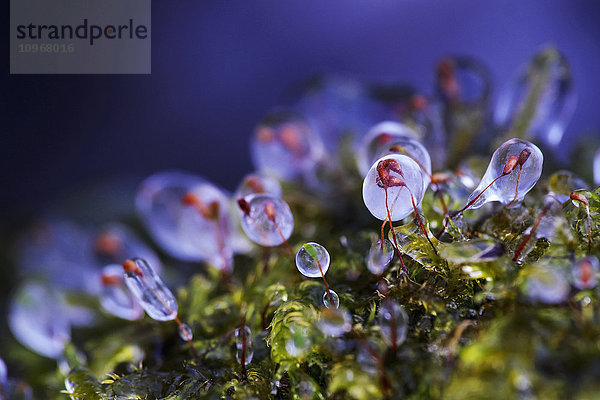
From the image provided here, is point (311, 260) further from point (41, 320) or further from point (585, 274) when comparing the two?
point (41, 320)

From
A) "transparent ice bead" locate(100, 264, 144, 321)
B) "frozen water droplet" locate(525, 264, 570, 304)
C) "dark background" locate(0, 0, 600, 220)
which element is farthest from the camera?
"dark background" locate(0, 0, 600, 220)

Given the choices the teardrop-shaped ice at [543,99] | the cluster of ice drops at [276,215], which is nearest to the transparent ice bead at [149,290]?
the cluster of ice drops at [276,215]

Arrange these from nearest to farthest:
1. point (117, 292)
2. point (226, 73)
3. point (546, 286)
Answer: point (546, 286)
point (117, 292)
point (226, 73)

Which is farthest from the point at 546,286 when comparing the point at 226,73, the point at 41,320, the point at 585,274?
the point at 226,73

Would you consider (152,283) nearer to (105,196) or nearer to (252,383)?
(252,383)

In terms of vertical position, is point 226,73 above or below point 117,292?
above

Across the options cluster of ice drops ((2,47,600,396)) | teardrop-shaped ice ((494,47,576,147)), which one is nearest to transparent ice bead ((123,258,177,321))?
cluster of ice drops ((2,47,600,396))

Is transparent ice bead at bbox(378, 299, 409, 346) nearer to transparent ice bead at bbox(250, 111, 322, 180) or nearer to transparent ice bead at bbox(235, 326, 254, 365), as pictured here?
transparent ice bead at bbox(235, 326, 254, 365)
